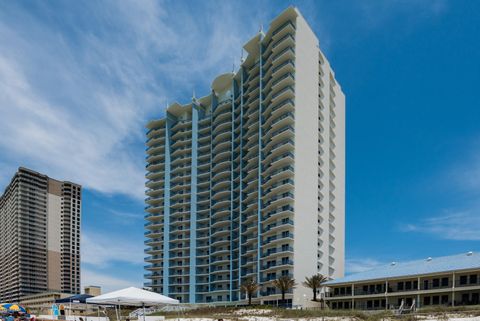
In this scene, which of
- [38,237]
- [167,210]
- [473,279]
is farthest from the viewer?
[38,237]

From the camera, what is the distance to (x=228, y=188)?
79875 millimetres

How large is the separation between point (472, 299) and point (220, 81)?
59.1 meters

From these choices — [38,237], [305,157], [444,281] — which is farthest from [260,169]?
[38,237]

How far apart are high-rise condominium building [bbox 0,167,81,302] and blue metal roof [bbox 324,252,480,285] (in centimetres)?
12144

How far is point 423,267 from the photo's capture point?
4878cm

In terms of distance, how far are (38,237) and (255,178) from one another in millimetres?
106962

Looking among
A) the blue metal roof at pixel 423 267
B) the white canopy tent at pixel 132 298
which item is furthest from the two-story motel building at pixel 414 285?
the white canopy tent at pixel 132 298

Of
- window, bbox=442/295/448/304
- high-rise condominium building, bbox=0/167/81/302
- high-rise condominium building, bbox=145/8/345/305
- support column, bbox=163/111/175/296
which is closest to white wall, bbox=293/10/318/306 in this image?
high-rise condominium building, bbox=145/8/345/305

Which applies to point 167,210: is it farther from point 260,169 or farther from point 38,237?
point 38,237

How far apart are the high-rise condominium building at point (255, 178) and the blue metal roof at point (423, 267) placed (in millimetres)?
10041

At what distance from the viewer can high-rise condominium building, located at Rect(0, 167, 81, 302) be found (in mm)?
147125

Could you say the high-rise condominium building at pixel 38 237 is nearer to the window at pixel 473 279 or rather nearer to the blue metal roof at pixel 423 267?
the blue metal roof at pixel 423 267

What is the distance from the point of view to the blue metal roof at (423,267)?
145 feet

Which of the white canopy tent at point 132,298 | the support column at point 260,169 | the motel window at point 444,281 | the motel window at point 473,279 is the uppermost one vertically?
the support column at point 260,169
